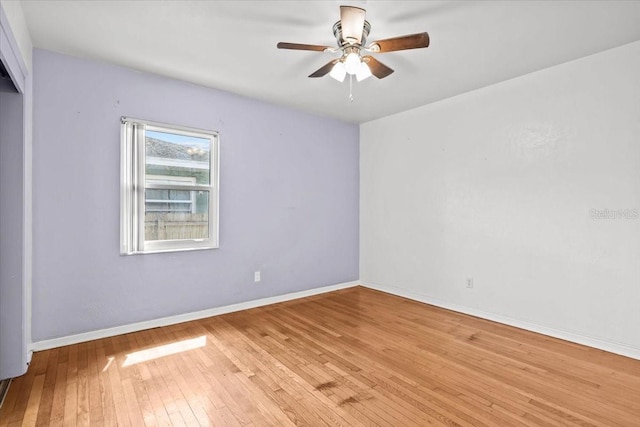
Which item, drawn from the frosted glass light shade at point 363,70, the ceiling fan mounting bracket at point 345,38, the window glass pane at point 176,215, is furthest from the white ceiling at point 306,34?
the window glass pane at point 176,215

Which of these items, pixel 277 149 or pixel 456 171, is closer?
pixel 456 171

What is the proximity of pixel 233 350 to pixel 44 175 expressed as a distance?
221cm

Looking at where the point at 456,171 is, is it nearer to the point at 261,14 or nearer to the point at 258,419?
the point at 261,14

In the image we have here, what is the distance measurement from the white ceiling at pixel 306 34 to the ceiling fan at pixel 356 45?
233mm

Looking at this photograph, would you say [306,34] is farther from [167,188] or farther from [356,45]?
[167,188]

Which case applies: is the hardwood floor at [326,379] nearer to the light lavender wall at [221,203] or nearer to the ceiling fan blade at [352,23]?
the light lavender wall at [221,203]

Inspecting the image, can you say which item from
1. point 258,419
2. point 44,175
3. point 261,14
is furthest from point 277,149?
point 258,419

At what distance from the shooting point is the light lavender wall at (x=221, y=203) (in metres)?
2.83

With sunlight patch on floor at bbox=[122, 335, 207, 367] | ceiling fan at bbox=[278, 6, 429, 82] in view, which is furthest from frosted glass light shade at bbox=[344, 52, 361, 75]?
sunlight patch on floor at bbox=[122, 335, 207, 367]

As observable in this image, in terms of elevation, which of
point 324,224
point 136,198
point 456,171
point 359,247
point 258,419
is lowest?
point 258,419

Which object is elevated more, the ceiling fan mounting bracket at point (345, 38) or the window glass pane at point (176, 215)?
the ceiling fan mounting bracket at point (345, 38)

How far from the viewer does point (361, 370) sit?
2.49 meters

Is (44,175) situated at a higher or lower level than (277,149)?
lower

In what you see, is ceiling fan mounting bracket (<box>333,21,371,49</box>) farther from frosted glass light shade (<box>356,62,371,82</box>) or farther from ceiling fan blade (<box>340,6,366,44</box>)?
frosted glass light shade (<box>356,62,371,82</box>)
